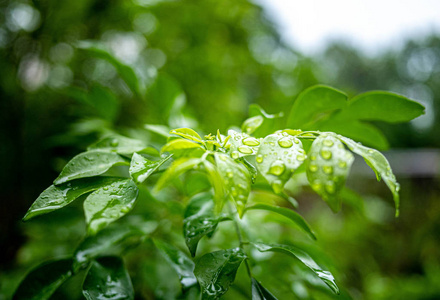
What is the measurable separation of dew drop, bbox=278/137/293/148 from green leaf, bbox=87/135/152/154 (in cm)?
22

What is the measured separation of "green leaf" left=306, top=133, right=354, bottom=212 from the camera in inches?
9.8

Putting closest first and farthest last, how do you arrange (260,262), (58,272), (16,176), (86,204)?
(86,204), (58,272), (260,262), (16,176)

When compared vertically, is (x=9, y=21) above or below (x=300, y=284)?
above

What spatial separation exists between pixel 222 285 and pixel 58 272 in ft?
0.93

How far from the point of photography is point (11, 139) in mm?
1089

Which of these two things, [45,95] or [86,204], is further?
[45,95]

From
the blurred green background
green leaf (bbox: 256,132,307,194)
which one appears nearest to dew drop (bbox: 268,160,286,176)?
green leaf (bbox: 256,132,307,194)

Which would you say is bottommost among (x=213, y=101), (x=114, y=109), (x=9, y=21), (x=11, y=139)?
(x=11, y=139)

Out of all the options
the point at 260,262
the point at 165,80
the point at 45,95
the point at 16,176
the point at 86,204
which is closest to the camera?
the point at 86,204

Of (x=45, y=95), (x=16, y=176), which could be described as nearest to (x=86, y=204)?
(x=16, y=176)

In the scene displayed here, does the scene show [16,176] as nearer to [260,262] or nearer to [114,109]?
[114,109]

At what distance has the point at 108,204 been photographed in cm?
29

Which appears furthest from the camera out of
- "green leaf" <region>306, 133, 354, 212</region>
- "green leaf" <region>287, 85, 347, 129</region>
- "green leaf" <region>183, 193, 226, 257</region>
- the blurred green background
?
the blurred green background

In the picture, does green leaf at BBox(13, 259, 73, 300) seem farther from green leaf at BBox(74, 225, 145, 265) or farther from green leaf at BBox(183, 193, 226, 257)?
green leaf at BBox(183, 193, 226, 257)
